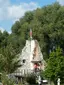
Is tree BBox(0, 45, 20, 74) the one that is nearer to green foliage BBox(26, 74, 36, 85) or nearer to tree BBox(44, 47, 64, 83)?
green foliage BBox(26, 74, 36, 85)

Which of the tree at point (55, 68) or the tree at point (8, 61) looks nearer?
the tree at point (55, 68)

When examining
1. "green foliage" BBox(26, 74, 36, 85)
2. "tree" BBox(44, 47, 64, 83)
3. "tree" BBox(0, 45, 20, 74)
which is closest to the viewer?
"tree" BBox(44, 47, 64, 83)

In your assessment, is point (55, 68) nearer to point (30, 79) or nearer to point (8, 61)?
point (30, 79)

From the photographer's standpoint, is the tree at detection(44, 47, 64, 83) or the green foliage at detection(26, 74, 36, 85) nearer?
the tree at detection(44, 47, 64, 83)

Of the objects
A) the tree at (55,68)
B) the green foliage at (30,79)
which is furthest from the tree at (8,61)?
the tree at (55,68)

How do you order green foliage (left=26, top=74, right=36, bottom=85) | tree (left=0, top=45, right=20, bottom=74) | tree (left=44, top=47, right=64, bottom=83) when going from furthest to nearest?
1. tree (left=0, top=45, right=20, bottom=74)
2. green foliage (left=26, top=74, right=36, bottom=85)
3. tree (left=44, top=47, right=64, bottom=83)

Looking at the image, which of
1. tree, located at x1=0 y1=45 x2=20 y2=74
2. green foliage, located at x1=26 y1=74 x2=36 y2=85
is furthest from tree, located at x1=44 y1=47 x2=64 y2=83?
tree, located at x1=0 y1=45 x2=20 y2=74

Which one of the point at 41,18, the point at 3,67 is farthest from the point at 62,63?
the point at 41,18

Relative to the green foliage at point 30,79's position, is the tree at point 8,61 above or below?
above

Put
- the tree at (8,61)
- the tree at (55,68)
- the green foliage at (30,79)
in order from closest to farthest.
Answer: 1. the tree at (55,68)
2. the green foliage at (30,79)
3. the tree at (8,61)

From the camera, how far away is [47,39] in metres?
72.1

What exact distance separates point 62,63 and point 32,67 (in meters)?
22.5

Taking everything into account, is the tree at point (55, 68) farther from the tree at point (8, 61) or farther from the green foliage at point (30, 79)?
the tree at point (8, 61)

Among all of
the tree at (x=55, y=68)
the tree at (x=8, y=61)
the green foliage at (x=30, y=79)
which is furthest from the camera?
the tree at (x=8, y=61)
